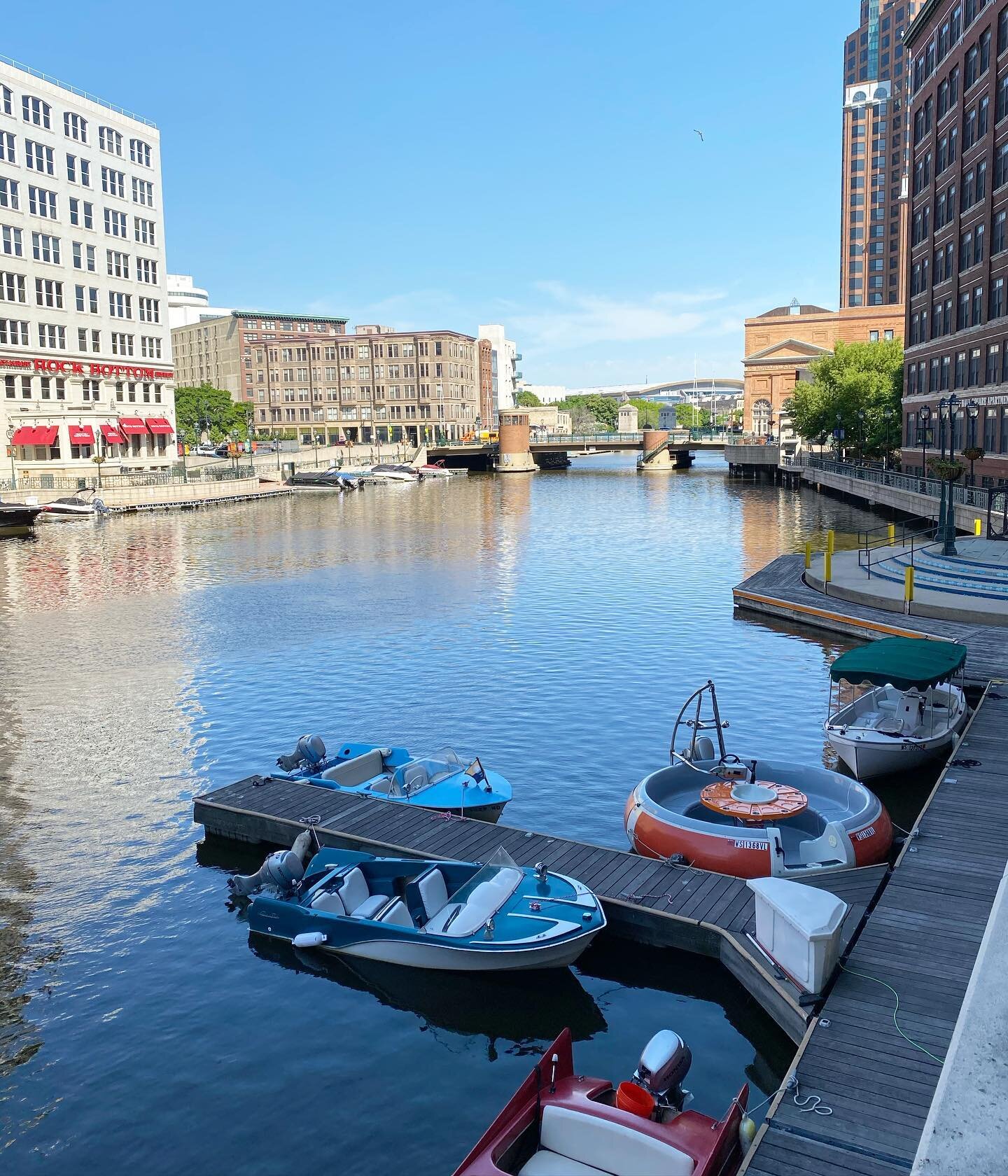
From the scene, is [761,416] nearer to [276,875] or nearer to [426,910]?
[276,875]

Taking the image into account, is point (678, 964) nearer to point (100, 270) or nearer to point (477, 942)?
point (477, 942)

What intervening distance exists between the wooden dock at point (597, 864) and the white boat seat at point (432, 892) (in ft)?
4.84

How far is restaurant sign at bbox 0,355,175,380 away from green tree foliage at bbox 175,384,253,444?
61796 mm

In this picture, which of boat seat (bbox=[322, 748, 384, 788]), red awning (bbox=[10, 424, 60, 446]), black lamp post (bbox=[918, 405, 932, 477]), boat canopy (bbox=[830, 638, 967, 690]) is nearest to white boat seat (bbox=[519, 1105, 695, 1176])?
boat seat (bbox=[322, 748, 384, 788])

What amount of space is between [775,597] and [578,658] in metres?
10.4

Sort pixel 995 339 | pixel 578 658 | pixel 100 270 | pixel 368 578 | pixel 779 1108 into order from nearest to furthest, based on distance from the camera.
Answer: pixel 779 1108, pixel 578 658, pixel 368 578, pixel 995 339, pixel 100 270

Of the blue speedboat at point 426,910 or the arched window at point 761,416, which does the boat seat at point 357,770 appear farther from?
the arched window at point 761,416

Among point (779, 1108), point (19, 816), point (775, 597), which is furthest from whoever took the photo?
point (775, 597)

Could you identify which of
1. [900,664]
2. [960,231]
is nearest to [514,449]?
[960,231]

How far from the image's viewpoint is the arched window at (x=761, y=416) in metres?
189

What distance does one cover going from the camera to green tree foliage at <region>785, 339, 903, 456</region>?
94.2m

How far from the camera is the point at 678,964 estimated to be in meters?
16.0

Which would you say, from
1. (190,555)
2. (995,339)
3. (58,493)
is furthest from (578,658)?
(58,493)

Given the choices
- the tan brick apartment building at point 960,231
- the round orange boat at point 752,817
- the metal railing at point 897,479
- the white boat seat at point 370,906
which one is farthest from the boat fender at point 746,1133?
the tan brick apartment building at point 960,231
